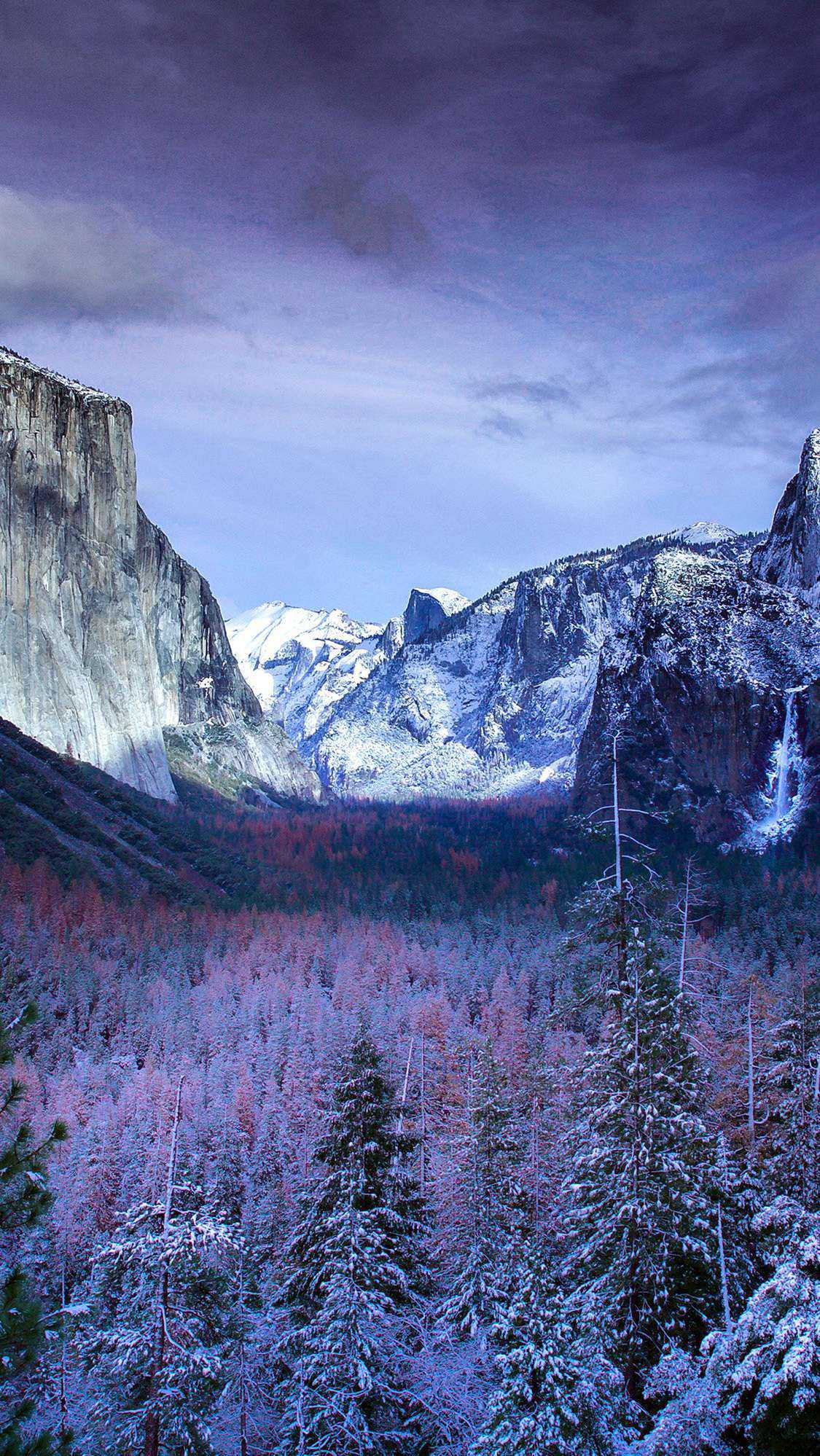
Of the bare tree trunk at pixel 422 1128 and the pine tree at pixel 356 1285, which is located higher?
the pine tree at pixel 356 1285

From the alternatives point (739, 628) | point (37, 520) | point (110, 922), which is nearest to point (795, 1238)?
point (110, 922)

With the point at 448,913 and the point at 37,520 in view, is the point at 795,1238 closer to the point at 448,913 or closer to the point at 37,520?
the point at 448,913

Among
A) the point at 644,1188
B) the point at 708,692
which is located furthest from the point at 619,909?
the point at 708,692

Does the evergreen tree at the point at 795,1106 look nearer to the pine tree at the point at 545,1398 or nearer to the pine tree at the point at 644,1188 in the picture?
the pine tree at the point at 644,1188

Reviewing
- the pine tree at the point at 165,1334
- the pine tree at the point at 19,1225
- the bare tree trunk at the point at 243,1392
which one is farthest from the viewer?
the bare tree trunk at the point at 243,1392

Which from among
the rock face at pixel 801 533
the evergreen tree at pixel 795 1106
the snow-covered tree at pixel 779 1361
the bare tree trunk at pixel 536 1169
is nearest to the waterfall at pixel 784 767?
the rock face at pixel 801 533

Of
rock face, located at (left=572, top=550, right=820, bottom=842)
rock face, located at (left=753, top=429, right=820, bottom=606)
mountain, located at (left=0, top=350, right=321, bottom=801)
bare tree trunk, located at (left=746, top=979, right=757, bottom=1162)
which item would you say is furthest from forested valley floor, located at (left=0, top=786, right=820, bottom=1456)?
rock face, located at (left=753, top=429, right=820, bottom=606)

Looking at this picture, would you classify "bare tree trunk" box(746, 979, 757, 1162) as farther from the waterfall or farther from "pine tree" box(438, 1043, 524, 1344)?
the waterfall
